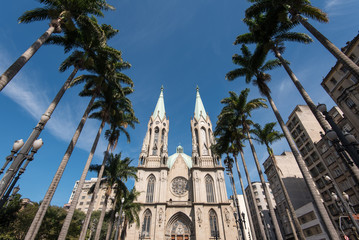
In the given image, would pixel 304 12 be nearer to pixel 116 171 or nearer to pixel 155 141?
pixel 116 171

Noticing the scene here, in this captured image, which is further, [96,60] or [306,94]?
[96,60]

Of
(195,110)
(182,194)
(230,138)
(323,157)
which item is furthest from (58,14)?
(195,110)

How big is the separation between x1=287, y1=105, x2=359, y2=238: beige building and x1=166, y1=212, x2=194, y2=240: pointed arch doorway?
22423 mm

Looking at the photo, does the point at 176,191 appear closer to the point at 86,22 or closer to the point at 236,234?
the point at 236,234

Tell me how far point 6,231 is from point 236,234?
33.7 m

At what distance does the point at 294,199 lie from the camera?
118ft

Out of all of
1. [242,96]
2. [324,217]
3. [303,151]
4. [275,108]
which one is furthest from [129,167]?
[303,151]

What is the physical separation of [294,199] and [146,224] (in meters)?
29.4

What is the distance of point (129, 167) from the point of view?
882 inches

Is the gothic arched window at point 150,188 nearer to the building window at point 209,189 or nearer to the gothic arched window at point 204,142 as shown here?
the building window at point 209,189

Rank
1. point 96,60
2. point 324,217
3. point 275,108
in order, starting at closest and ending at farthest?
point 324,217, point 275,108, point 96,60

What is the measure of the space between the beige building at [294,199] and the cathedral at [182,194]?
37.9 ft

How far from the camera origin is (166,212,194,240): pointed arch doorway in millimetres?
31484

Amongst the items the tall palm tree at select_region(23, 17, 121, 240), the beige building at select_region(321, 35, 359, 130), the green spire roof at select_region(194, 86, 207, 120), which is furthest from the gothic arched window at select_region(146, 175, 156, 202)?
the beige building at select_region(321, 35, 359, 130)
